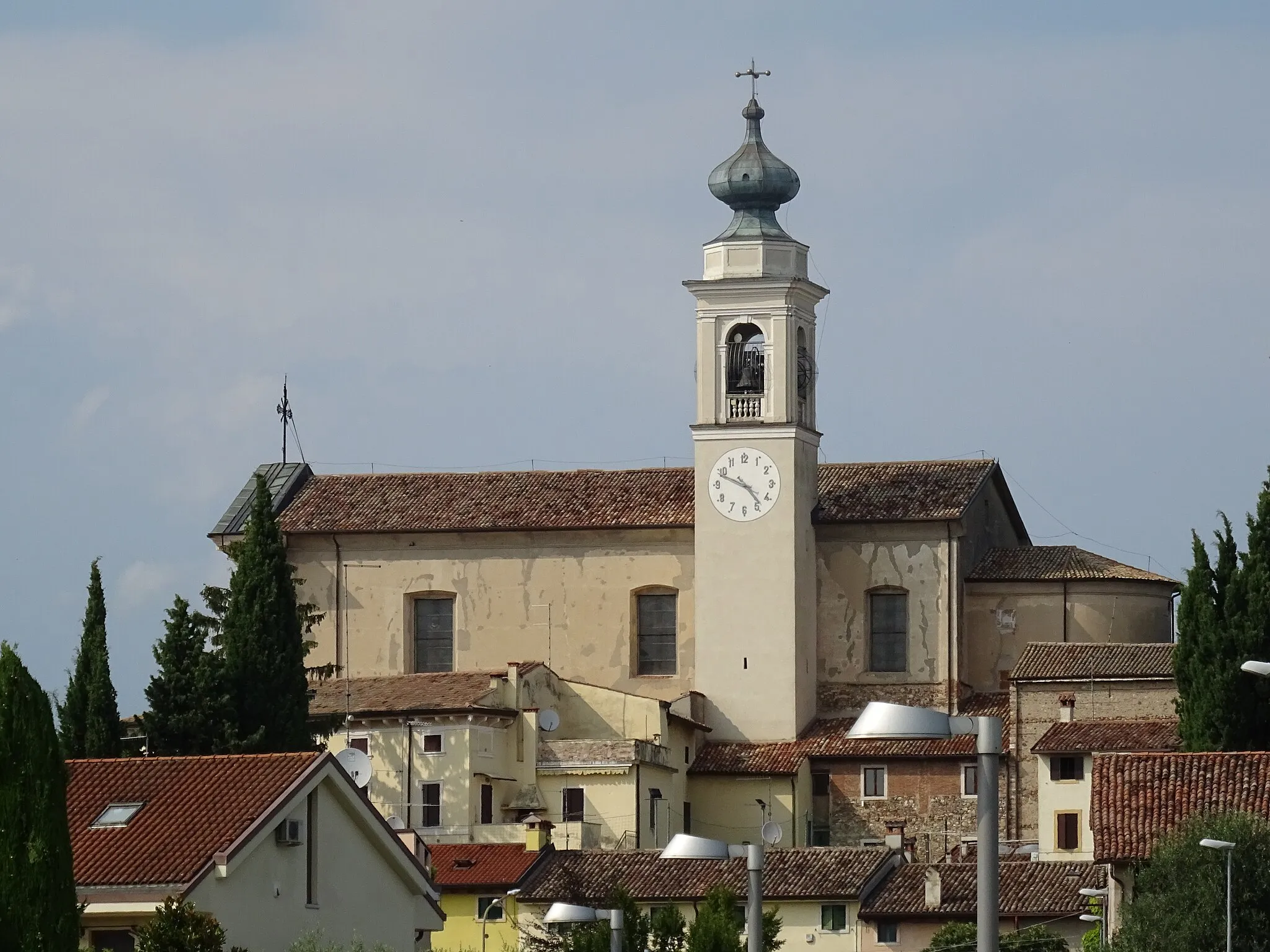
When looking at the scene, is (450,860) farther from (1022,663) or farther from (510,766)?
(1022,663)

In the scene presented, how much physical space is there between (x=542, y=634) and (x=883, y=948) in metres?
14.8

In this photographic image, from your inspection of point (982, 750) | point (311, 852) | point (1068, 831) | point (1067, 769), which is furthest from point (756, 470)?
point (982, 750)

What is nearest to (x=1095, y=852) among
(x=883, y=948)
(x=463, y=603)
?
(x=883, y=948)

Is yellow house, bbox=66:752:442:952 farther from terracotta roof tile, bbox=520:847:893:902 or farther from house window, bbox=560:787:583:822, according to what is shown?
house window, bbox=560:787:583:822

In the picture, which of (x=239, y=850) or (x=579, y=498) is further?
(x=579, y=498)

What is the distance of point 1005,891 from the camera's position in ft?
173

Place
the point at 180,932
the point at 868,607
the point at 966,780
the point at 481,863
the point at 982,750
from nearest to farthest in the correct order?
the point at 982,750
the point at 180,932
the point at 481,863
the point at 966,780
the point at 868,607

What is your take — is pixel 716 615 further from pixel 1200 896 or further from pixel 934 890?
pixel 1200 896

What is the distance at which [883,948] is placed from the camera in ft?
175

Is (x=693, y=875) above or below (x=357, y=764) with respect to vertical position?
below

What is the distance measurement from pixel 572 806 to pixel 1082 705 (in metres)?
10.2

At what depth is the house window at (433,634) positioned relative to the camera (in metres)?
66.5

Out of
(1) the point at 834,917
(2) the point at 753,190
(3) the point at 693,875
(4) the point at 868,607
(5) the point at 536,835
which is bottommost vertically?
(1) the point at 834,917

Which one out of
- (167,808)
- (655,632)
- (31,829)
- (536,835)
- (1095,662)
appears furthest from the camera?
(655,632)
